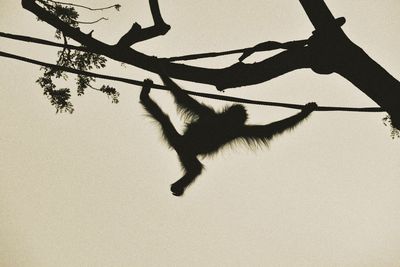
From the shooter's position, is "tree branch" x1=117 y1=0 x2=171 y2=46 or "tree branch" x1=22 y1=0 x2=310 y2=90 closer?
"tree branch" x1=22 y1=0 x2=310 y2=90

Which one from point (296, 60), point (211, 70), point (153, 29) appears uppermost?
point (153, 29)

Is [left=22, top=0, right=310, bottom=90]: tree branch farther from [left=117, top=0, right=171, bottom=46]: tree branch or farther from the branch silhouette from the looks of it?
[left=117, top=0, right=171, bottom=46]: tree branch

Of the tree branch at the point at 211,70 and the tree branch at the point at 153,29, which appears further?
the tree branch at the point at 153,29

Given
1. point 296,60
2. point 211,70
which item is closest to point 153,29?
point 211,70

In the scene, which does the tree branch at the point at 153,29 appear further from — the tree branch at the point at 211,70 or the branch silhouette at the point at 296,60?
the tree branch at the point at 211,70

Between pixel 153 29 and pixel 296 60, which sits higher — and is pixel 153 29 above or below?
above

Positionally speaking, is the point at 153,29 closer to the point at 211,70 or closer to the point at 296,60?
the point at 211,70

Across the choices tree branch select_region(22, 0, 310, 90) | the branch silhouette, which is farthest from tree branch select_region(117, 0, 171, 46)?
tree branch select_region(22, 0, 310, 90)

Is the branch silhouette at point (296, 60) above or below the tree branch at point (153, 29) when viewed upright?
below

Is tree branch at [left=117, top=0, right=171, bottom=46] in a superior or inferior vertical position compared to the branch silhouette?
superior

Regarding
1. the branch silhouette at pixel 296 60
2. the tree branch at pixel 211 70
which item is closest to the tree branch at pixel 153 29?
the branch silhouette at pixel 296 60

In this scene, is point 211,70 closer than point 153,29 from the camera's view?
Yes

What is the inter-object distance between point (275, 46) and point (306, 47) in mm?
249

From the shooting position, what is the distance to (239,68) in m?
2.91
